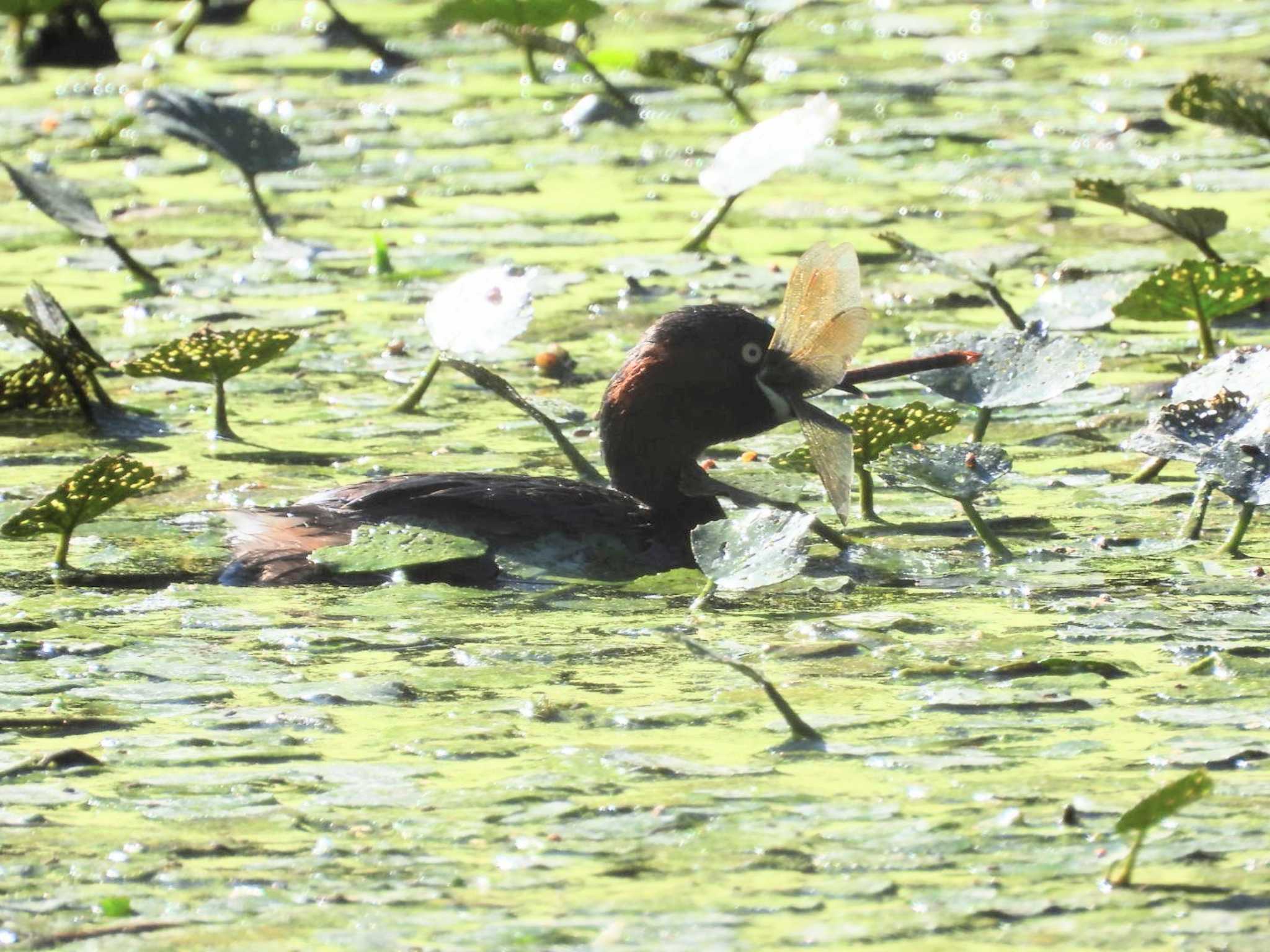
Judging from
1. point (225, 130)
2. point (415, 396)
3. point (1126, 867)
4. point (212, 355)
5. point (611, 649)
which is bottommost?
point (415, 396)

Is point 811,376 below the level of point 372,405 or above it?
above

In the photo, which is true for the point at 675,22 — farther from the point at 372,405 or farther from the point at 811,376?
the point at 811,376

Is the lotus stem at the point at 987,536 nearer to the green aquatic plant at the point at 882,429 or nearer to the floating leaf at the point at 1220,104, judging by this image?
the green aquatic plant at the point at 882,429

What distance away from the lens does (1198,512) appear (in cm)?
452

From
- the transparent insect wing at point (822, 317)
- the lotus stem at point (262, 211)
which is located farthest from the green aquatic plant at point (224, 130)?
the transparent insect wing at point (822, 317)

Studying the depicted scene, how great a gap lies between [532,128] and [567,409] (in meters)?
3.67

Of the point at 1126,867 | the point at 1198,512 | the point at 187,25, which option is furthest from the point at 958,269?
the point at 187,25

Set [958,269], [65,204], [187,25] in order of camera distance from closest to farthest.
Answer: [958,269] → [65,204] → [187,25]

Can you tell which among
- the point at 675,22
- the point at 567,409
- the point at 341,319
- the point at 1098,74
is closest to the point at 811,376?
the point at 567,409

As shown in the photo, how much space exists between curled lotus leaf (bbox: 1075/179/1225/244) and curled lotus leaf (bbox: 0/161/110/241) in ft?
9.02

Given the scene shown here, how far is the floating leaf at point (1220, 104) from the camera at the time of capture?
6188 mm

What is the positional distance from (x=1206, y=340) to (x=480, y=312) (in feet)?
5.76

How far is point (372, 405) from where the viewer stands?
585cm

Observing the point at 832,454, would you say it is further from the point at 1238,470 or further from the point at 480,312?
the point at 480,312
